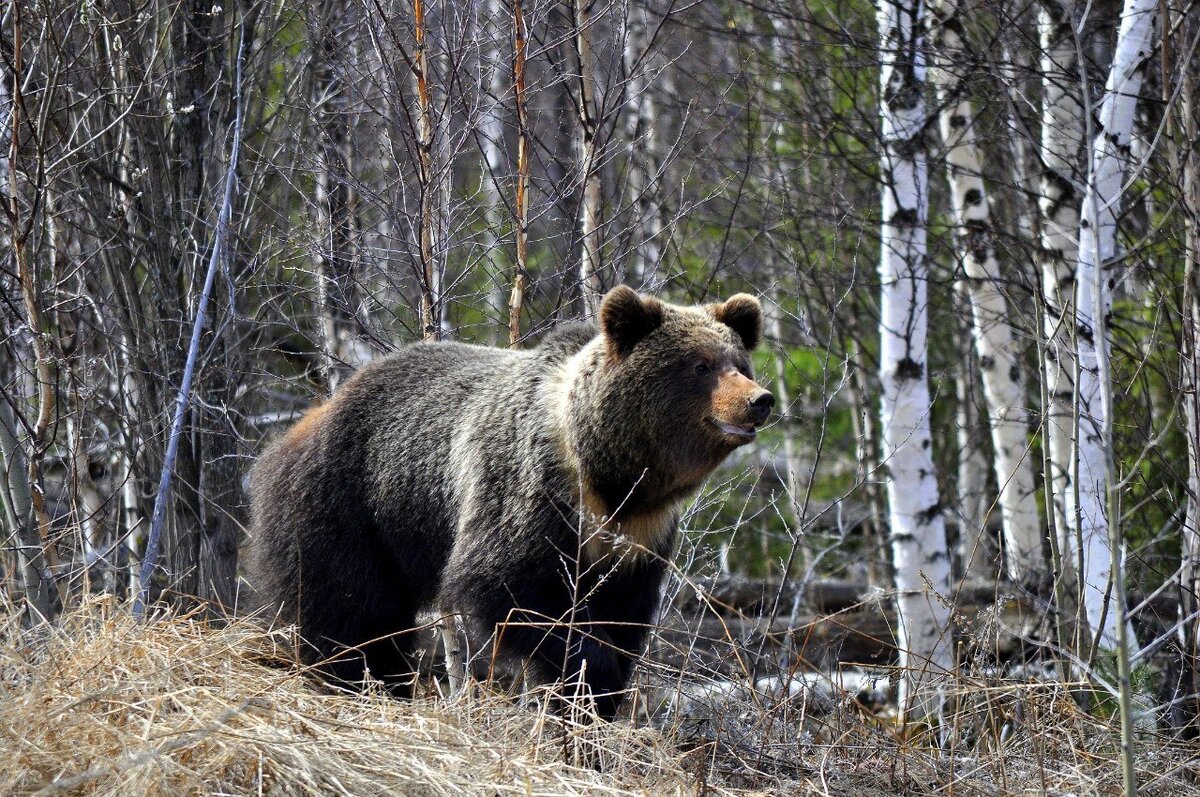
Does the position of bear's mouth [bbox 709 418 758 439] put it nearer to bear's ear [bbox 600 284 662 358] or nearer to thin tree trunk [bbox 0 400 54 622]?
bear's ear [bbox 600 284 662 358]

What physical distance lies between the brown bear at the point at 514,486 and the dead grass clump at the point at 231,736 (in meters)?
0.49

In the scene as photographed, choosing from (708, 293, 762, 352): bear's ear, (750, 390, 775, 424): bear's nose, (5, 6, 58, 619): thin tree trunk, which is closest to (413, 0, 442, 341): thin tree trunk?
(708, 293, 762, 352): bear's ear

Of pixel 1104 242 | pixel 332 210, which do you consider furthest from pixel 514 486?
pixel 1104 242

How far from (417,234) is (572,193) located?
3.06 feet

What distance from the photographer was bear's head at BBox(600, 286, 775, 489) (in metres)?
5.25

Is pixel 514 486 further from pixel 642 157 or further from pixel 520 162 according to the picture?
pixel 642 157

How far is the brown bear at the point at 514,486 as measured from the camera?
5266 mm

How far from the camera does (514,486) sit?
214 inches

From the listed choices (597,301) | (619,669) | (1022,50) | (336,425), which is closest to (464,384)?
(336,425)

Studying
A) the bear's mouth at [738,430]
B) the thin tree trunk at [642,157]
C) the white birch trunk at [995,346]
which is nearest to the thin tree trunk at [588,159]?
the thin tree trunk at [642,157]

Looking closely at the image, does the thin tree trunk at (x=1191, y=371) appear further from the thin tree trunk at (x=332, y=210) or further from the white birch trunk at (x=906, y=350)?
the thin tree trunk at (x=332, y=210)

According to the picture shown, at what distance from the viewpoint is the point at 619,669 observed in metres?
5.42

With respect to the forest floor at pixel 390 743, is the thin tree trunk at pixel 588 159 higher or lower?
higher

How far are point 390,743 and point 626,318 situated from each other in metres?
2.16
